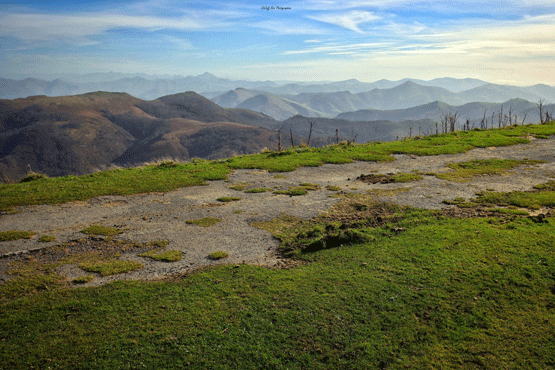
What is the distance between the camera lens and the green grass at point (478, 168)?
50.3 ft

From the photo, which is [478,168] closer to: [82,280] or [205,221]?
[205,221]

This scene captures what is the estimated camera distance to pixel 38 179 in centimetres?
1630

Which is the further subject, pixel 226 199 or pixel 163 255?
pixel 226 199

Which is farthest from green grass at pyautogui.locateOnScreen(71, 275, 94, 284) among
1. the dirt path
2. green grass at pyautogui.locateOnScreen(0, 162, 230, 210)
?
green grass at pyautogui.locateOnScreen(0, 162, 230, 210)

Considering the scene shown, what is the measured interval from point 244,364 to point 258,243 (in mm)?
4363

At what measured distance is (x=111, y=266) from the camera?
7.94m

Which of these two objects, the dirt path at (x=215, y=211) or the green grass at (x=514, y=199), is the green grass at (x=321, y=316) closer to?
the dirt path at (x=215, y=211)

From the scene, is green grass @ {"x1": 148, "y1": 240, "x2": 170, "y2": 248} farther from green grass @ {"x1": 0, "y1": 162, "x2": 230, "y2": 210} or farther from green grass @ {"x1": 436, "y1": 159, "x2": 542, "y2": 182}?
green grass @ {"x1": 436, "y1": 159, "x2": 542, "y2": 182}

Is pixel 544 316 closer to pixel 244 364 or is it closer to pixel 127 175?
pixel 244 364

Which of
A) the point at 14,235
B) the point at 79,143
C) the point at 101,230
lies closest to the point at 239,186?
the point at 101,230

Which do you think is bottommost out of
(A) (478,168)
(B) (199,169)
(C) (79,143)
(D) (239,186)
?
(D) (239,186)

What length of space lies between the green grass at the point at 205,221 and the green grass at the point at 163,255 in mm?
1970

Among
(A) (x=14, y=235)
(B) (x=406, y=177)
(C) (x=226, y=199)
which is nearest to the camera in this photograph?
(A) (x=14, y=235)

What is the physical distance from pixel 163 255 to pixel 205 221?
2.51 metres
